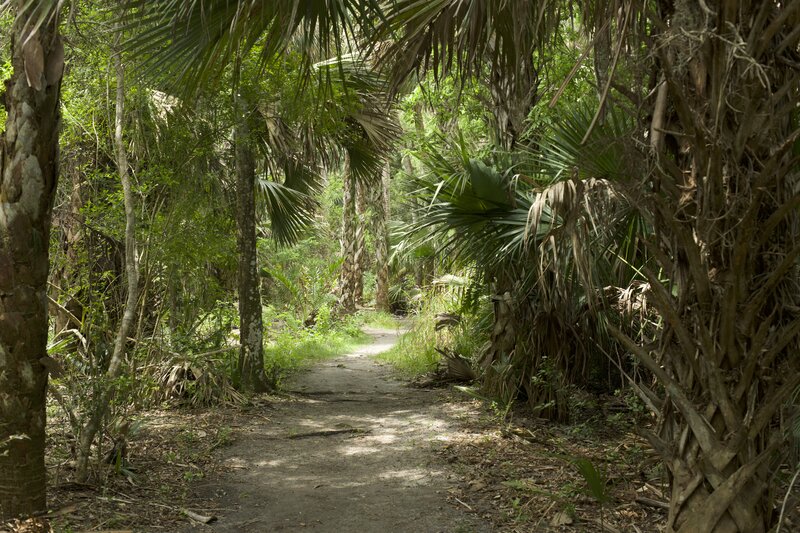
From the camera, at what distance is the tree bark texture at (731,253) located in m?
2.89

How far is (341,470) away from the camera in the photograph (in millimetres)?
6203

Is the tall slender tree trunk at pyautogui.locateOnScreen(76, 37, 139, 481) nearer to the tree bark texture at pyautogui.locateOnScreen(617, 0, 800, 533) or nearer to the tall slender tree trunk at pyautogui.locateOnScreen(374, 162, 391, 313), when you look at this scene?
the tree bark texture at pyautogui.locateOnScreen(617, 0, 800, 533)

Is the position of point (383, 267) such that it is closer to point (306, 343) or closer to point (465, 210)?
point (306, 343)

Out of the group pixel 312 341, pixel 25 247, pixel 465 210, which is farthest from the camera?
pixel 312 341

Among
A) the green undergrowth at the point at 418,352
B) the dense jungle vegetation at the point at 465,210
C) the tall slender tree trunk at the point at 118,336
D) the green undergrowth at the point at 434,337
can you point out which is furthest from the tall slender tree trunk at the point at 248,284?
the tall slender tree trunk at the point at 118,336

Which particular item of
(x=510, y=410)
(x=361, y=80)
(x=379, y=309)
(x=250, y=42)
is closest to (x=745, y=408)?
(x=250, y=42)

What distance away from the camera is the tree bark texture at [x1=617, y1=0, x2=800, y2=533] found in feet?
9.50

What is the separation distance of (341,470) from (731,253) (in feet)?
13.6

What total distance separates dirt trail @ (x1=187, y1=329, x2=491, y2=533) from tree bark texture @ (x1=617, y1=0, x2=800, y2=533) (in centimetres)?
203

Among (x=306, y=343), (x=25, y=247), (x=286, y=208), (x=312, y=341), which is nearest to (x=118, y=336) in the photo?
(x=25, y=247)

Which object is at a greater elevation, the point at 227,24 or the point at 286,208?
the point at 227,24

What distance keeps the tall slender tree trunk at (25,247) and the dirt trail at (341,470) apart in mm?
1179

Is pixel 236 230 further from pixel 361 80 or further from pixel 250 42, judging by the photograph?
pixel 250 42

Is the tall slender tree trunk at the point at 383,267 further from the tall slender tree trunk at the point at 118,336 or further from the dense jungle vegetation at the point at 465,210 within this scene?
the tall slender tree trunk at the point at 118,336
